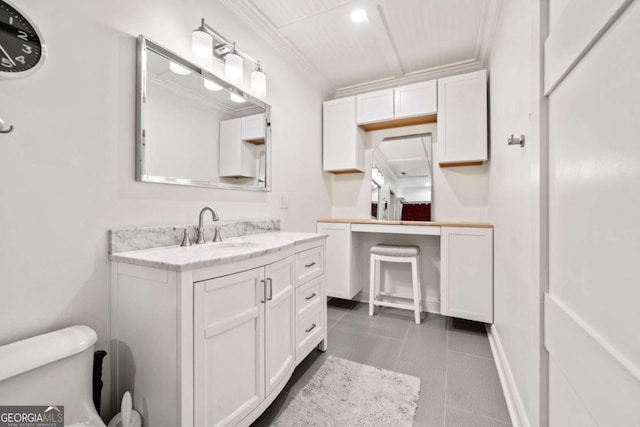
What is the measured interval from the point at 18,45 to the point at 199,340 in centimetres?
120

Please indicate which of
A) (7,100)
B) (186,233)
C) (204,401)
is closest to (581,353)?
(204,401)

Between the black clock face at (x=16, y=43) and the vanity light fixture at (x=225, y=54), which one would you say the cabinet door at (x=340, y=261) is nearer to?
the vanity light fixture at (x=225, y=54)

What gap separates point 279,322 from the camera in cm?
140

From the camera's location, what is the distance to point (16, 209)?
933 mm

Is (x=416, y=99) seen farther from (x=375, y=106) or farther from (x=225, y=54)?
A: (x=225, y=54)

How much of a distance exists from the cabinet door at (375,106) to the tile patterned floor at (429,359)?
78.4 inches

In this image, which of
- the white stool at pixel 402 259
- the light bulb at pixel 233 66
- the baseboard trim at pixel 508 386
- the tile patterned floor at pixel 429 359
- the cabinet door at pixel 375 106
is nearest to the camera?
the baseboard trim at pixel 508 386

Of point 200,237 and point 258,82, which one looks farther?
point 258,82

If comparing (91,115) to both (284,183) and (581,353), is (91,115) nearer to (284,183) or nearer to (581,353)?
(284,183)

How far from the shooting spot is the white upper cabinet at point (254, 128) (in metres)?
1.94

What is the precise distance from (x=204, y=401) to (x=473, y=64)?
327cm

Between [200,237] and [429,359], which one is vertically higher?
[200,237]

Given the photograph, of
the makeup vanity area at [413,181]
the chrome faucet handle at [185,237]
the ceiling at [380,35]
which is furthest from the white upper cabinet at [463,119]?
the chrome faucet handle at [185,237]

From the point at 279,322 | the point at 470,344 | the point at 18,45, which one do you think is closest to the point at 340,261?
the point at 470,344
